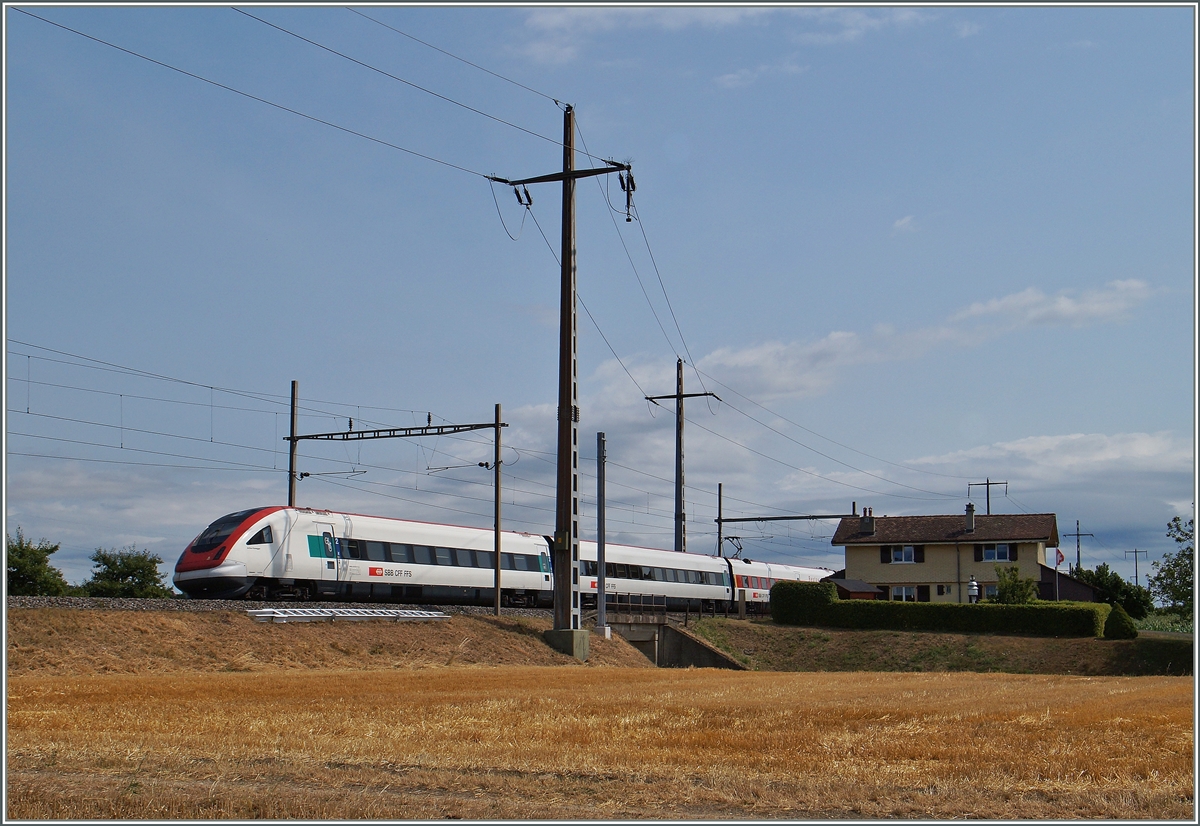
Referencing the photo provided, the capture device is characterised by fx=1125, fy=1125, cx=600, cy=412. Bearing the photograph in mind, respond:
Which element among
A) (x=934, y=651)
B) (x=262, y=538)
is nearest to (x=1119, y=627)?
(x=934, y=651)

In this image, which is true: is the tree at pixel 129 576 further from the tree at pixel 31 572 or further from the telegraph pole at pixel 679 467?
the telegraph pole at pixel 679 467

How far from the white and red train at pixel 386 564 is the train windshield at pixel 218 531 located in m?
0.04

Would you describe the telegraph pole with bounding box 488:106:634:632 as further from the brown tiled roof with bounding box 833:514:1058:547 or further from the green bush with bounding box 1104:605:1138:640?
the brown tiled roof with bounding box 833:514:1058:547

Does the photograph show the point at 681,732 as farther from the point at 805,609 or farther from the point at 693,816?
the point at 805,609

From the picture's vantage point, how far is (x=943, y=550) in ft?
225

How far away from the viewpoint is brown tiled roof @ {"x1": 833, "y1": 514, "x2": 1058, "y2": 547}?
67.1 metres

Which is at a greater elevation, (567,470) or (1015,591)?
(567,470)

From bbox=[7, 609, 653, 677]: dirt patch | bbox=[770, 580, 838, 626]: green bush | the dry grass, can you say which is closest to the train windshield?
bbox=[7, 609, 653, 677]: dirt patch

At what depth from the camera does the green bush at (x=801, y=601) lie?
52750 mm

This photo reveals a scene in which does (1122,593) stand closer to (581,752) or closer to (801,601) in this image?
(801,601)

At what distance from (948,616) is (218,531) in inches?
1245

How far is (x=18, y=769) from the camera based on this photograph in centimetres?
936

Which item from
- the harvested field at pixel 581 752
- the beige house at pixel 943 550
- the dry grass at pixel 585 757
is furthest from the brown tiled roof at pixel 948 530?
the dry grass at pixel 585 757

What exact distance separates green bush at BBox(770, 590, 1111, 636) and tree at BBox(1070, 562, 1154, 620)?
103 feet
